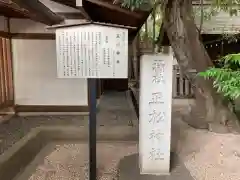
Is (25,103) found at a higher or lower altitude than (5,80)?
lower

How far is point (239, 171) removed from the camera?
4.32m

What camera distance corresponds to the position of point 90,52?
3.12m

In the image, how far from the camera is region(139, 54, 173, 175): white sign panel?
12.4ft

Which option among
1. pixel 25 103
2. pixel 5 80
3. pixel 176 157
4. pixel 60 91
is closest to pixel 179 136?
pixel 176 157

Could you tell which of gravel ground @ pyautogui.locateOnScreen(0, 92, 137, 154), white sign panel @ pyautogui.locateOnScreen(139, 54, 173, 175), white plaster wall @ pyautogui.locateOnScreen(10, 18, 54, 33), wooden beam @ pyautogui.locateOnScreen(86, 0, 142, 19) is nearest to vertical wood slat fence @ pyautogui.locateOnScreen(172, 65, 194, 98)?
gravel ground @ pyautogui.locateOnScreen(0, 92, 137, 154)

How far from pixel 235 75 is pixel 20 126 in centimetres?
480

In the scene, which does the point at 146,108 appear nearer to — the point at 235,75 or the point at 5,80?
the point at 235,75

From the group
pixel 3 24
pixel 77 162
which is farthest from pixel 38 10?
pixel 3 24

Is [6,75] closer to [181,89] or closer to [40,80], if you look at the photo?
[40,80]

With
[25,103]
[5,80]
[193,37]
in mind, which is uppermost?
[193,37]

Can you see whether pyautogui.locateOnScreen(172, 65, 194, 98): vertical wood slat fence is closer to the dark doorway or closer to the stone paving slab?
the dark doorway

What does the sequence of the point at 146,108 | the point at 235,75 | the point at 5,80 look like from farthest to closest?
the point at 5,80
the point at 146,108
the point at 235,75

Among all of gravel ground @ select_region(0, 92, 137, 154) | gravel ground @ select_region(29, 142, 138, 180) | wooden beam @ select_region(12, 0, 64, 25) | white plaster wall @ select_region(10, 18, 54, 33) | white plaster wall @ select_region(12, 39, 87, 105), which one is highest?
white plaster wall @ select_region(10, 18, 54, 33)

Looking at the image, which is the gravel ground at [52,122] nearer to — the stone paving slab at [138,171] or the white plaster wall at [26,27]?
the stone paving slab at [138,171]
